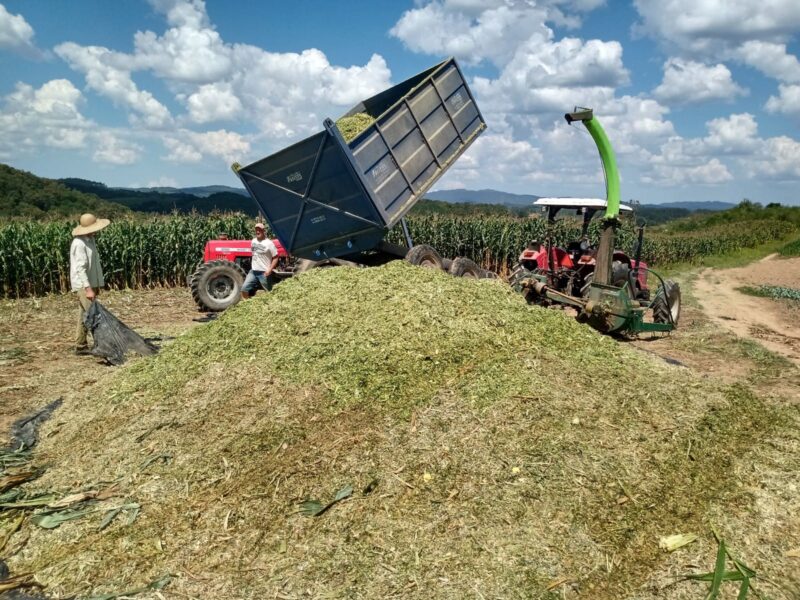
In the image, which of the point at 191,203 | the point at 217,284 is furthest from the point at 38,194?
the point at 217,284

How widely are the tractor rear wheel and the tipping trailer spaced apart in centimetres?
108

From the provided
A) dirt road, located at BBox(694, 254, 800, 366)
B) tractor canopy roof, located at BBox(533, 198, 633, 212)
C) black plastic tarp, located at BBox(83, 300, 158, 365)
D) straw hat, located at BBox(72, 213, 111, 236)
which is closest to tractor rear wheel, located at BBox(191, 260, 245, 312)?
straw hat, located at BBox(72, 213, 111, 236)

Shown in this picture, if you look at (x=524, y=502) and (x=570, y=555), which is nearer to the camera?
(x=570, y=555)

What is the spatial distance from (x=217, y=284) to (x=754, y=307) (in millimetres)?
12620

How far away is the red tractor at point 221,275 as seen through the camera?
1049 cm

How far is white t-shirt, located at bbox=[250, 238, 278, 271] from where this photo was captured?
939 cm

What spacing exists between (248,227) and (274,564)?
13.5 meters

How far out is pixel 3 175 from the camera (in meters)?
29.1

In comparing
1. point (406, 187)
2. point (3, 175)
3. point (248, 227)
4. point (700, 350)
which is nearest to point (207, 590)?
point (406, 187)

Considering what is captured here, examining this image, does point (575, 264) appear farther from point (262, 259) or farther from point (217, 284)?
point (217, 284)

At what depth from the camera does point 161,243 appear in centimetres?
1443

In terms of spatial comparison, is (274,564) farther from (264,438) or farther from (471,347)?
(471,347)

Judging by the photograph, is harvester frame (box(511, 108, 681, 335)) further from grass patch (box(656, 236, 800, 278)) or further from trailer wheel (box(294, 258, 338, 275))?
grass patch (box(656, 236, 800, 278))

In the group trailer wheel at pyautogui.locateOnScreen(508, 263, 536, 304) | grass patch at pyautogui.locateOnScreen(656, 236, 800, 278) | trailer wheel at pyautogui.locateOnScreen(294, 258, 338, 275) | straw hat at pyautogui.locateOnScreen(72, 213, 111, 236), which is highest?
straw hat at pyautogui.locateOnScreen(72, 213, 111, 236)
